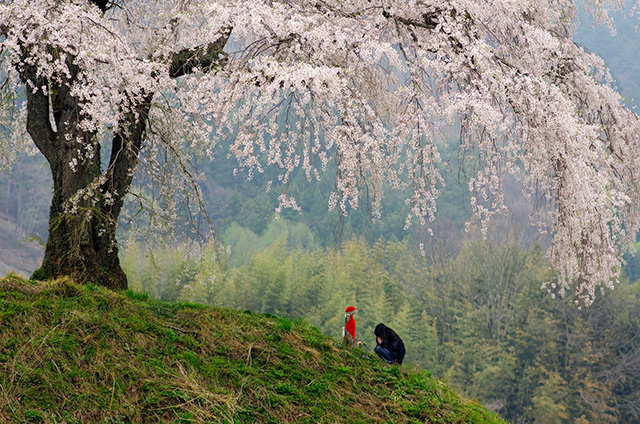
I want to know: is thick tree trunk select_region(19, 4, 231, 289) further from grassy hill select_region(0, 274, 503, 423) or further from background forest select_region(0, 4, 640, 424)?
background forest select_region(0, 4, 640, 424)

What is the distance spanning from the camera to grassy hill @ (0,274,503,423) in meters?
3.36

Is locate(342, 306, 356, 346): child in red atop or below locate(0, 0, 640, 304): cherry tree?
below

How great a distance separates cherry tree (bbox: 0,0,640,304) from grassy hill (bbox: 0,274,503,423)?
118cm

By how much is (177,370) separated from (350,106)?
223 centimetres

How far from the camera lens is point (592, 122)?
557 centimetres

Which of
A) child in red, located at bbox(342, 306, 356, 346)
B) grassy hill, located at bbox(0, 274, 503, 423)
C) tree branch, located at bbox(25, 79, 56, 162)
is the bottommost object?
grassy hill, located at bbox(0, 274, 503, 423)

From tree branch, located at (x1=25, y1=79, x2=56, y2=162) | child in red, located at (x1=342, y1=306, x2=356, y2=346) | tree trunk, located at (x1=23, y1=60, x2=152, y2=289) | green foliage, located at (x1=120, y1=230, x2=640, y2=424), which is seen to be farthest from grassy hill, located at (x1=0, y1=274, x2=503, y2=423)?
green foliage, located at (x1=120, y1=230, x2=640, y2=424)

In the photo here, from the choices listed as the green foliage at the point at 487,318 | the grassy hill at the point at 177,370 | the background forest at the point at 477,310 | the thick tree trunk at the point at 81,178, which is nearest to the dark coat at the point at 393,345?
the grassy hill at the point at 177,370

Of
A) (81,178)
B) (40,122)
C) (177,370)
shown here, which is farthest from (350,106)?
(40,122)

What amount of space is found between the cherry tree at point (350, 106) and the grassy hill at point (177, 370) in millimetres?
1184

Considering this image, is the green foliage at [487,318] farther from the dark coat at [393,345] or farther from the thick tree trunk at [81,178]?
the thick tree trunk at [81,178]

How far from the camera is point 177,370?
3.80 m

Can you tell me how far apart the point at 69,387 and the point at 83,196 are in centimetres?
234

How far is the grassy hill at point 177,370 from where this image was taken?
11.0 ft
